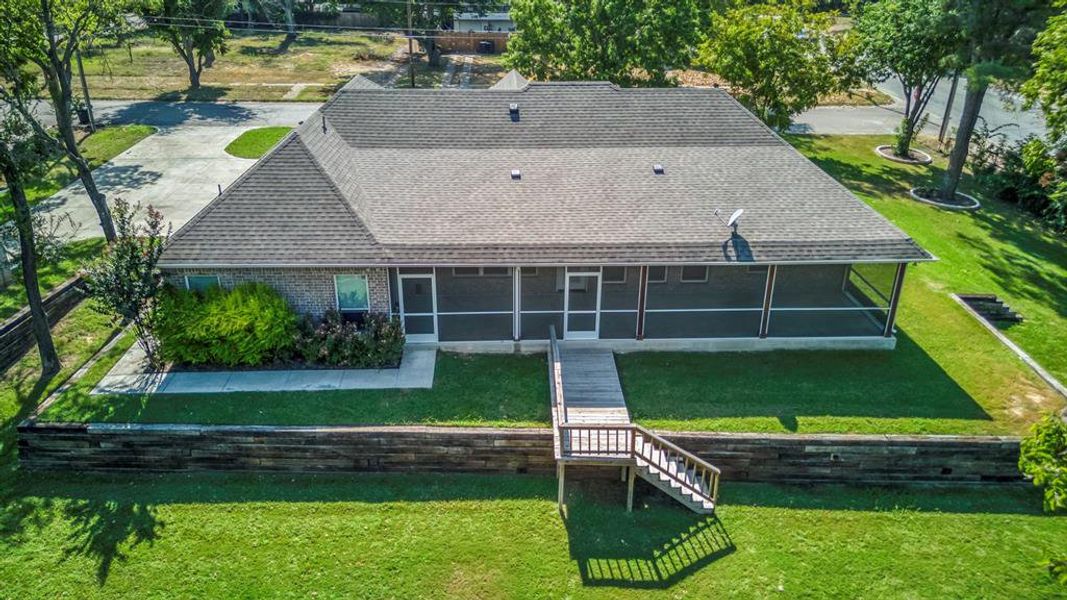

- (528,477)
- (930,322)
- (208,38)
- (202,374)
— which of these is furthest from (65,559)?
(208,38)

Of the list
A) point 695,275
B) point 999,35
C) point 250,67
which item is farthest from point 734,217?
point 250,67

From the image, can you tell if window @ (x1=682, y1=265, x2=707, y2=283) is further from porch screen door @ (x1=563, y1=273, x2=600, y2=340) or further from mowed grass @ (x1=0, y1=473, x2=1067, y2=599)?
mowed grass @ (x1=0, y1=473, x2=1067, y2=599)

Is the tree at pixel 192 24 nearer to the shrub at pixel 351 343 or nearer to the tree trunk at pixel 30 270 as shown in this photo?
the tree trunk at pixel 30 270

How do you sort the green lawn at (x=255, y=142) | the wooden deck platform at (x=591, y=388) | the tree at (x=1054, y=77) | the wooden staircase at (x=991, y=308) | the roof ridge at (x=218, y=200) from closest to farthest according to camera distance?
the wooden deck platform at (x=591, y=388) < the tree at (x=1054, y=77) < the roof ridge at (x=218, y=200) < the wooden staircase at (x=991, y=308) < the green lawn at (x=255, y=142)

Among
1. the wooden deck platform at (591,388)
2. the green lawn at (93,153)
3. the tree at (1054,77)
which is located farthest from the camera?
the green lawn at (93,153)

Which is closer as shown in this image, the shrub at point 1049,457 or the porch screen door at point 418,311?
the shrub at point 1049,457

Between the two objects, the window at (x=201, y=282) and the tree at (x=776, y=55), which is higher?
the tree at (x=776, y=55)

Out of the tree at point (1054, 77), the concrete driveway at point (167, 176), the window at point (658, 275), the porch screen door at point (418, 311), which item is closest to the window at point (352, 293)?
the porch screen door at point (418, 311)
